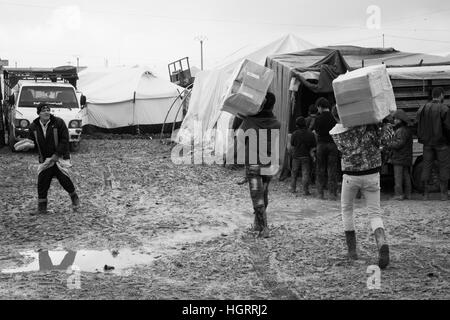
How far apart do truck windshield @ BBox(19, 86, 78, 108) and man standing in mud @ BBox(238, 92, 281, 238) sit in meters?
12.7

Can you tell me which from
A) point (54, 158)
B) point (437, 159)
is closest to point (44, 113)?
point (54, 158)

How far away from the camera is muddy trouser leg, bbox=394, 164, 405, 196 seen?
36.5 feet

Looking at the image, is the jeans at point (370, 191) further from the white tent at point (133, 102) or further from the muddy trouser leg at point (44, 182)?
the white tent at point (133, 102)

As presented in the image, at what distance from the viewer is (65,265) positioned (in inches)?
266

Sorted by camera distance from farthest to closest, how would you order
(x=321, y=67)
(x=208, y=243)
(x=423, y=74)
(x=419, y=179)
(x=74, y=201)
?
(x=321, y=67)
(x=423, y=74)
(x=419, y=179)
(x=74, y=201)
(x=208, y=243)

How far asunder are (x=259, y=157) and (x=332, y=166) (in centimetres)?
331

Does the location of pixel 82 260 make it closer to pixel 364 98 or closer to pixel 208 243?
pixel 208 243

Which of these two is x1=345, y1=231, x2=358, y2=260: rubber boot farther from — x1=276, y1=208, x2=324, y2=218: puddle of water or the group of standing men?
x1=276, y1=208, x2=324, y2=218: puddle of water

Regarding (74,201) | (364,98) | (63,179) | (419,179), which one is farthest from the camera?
(419,179)

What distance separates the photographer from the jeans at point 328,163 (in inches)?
438

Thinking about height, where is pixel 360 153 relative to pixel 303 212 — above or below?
above

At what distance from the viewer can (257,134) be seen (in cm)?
821

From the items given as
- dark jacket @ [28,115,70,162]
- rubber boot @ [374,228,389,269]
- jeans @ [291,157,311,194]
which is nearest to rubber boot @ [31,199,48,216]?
dark jacket @ [28,115,70,162]
